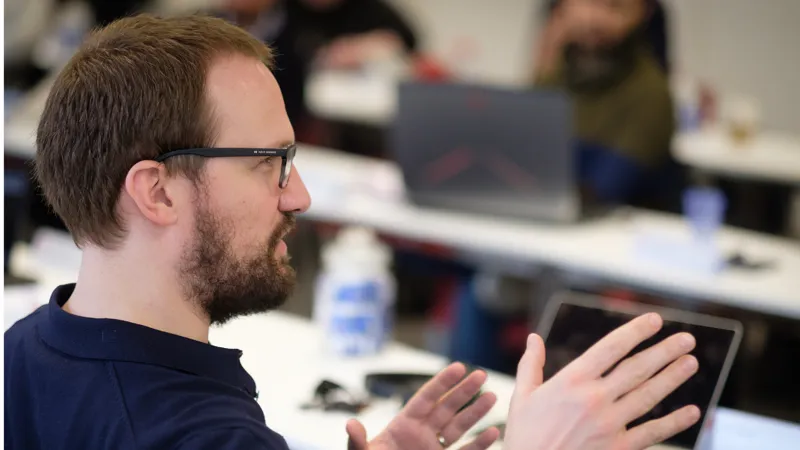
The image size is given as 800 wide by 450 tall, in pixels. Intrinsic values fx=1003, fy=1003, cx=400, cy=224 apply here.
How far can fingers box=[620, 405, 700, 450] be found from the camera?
3.01 feet

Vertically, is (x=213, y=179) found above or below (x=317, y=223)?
above

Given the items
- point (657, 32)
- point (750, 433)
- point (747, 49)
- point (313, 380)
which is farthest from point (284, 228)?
point (747, 49)

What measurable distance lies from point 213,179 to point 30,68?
182 inches

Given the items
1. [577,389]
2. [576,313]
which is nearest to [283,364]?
[576,313]

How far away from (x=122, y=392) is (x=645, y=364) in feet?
1.58

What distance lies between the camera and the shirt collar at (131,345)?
0.95m

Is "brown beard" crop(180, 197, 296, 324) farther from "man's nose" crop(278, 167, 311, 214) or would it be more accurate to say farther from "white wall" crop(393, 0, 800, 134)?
"white wall" crop(393, 0, 800, 134)

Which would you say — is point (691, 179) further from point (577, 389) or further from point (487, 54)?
point (577, 389)

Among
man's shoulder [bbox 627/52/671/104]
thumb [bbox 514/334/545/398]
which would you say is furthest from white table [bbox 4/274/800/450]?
man's shoulder [bbox 627/52/671/104]

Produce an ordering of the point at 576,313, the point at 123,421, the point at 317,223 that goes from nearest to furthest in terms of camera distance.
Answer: the point at 123,421 < the point at 576,313 < the point at 317,223

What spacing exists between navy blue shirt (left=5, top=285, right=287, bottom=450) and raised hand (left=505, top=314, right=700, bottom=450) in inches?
9.3

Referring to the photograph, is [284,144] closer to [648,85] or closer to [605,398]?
[605,398]

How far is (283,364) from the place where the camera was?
5.39 feet

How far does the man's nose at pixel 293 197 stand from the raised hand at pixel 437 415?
26 centimetres
